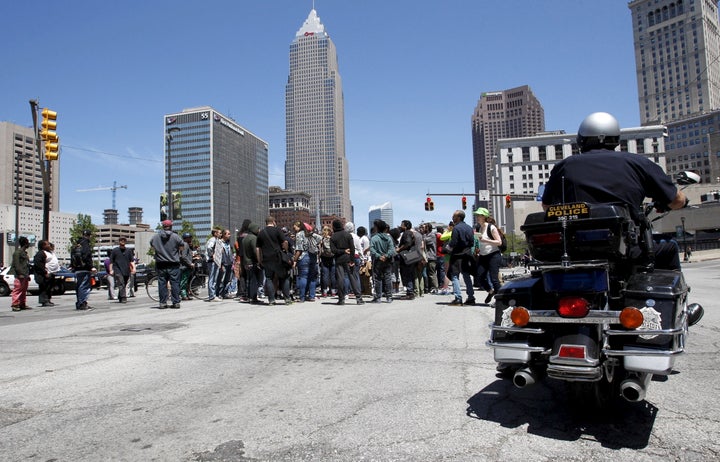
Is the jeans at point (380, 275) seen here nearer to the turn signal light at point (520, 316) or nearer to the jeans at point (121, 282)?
the jeans at point (121, 282)

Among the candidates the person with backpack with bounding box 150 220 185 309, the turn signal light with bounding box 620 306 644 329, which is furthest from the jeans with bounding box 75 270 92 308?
the turn signal light with bounding box 620 306 644 329

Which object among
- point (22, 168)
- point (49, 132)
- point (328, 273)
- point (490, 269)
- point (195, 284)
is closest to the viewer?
point (490, 269)

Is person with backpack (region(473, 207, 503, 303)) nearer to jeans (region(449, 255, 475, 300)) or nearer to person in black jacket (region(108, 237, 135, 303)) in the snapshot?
jeans (region(449, 255, 475, 300))

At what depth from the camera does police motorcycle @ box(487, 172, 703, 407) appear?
8.73ft

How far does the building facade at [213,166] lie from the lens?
10562 centimetres

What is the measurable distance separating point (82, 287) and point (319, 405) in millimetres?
10004

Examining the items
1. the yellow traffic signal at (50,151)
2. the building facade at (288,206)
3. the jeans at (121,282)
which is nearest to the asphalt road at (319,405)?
the jeans at (121,282)

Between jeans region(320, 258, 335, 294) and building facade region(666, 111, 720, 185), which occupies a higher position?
building facade region(666, 111, 720, 185)

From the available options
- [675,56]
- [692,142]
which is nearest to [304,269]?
[692,142]

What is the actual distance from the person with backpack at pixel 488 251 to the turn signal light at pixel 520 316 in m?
5.72

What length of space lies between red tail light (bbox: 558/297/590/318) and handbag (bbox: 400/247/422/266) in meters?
8.16

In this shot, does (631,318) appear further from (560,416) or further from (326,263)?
(326,263)

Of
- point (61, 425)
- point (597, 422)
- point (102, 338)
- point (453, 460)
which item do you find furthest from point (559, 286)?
point (102, 338)

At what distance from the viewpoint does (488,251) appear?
882 cm
